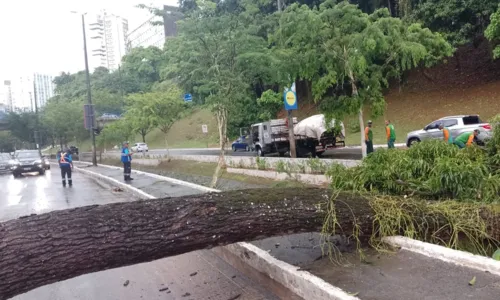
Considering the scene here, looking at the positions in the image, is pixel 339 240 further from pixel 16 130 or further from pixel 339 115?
pixel 16 130

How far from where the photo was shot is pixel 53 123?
3769cm

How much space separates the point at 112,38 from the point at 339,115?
101 meters

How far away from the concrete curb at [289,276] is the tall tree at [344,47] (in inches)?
297

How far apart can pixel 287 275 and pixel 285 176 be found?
8.81 metres

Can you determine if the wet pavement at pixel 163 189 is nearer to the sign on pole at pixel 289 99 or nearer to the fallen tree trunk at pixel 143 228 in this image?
the sign on pole at pixel 289 99

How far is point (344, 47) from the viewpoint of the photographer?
12.3 meters

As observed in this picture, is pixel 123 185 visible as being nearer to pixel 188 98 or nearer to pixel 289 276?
pixel 188 98

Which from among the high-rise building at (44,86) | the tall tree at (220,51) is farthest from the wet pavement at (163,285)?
the high-rise building at (44,86)

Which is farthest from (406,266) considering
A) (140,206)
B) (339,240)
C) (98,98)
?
(98,98)

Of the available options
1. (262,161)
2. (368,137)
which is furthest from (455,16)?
(262,161)

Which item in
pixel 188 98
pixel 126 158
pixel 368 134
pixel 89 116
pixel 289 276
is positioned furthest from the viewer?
pixel 89 116

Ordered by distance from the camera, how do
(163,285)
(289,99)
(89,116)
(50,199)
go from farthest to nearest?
(89,116) → (289,99) → (50,199) → (163,285)

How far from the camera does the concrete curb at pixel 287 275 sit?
368 cm

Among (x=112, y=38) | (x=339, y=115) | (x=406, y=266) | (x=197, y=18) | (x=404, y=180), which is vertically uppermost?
(x=112, y=38)
